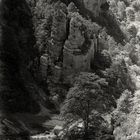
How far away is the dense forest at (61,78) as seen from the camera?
82.1 m

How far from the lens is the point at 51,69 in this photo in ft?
363

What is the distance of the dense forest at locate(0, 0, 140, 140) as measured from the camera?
8212 centimetres

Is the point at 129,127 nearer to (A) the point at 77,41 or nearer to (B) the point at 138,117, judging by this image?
(B) the point at 138,117

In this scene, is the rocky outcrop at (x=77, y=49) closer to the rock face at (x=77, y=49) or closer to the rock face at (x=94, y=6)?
the rock face at (x=77, y=49)

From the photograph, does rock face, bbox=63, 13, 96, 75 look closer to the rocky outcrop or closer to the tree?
the rocky outcrop

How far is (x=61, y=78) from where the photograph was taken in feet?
364

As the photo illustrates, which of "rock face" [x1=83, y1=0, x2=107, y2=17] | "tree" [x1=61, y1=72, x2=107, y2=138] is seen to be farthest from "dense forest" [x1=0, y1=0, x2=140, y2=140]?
"rock face" [x1=83, y1=0, x2=107, y2=17]

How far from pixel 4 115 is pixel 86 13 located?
2646 inches

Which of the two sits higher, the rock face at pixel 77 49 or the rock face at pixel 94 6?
the rock face at pixel 94 6

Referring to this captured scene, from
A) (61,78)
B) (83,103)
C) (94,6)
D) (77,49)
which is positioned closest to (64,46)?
(77,49)

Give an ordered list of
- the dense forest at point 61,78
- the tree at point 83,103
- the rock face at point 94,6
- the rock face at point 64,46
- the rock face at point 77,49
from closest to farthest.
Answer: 1. the tree at point 83,103
2. the dense forest at point 61,78
3. the rock face at point 64,46
4. the rock face at point 77,49
5. the rock face at point 94,6

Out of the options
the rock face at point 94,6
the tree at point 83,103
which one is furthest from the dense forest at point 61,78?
the rock face at point 94,6

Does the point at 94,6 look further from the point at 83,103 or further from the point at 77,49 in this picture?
the point at 83,103

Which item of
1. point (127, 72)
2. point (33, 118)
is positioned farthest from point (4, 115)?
point (127, 72)
